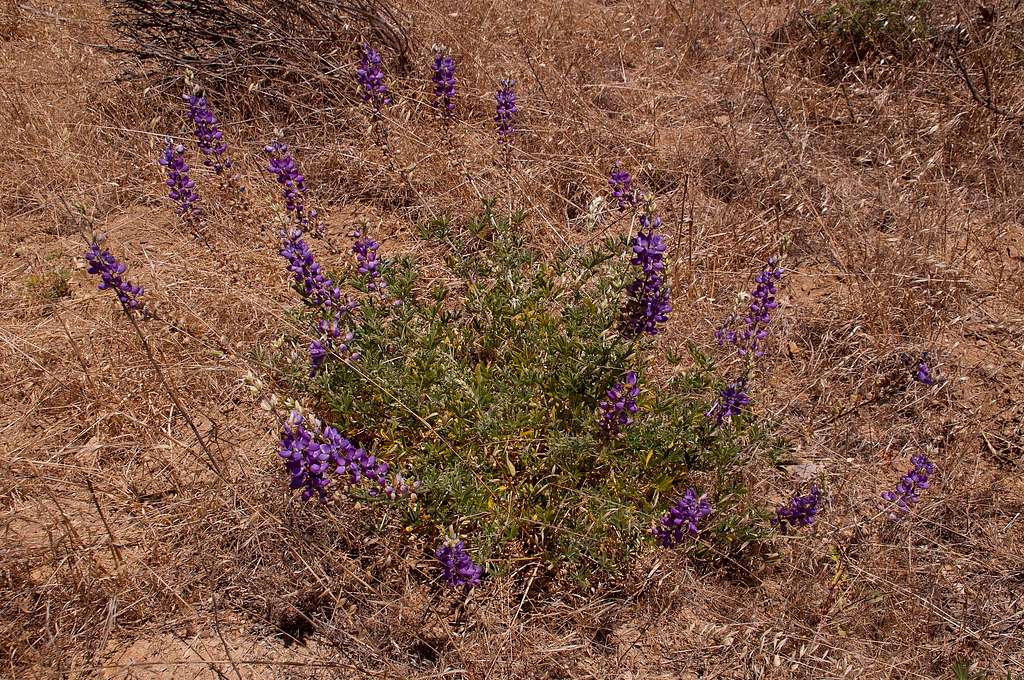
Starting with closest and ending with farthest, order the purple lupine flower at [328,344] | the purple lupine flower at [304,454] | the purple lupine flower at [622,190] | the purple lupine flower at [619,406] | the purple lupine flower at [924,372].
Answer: the purple lupine flower at [304,454] → the purple lupine flower at [619,406] → the purple lupine flower at [328,344] → the purple lupine flower at [924,372] → the purple lupine flower at [622,190]

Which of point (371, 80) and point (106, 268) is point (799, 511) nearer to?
point (106, 268)

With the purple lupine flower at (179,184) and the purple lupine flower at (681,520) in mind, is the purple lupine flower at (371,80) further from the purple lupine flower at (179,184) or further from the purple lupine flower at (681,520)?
the purple lupine flower at (681,520)

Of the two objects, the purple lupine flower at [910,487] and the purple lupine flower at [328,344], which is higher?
the purple lupine flower at [910,487]

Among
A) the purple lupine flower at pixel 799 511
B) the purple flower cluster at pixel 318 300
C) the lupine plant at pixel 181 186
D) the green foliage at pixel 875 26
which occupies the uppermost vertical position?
the green foliage at pixel 875 26

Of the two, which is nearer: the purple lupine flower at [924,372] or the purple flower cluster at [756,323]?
Answer: the purple flower cluster at [756,323]

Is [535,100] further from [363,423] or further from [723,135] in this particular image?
[363,423]

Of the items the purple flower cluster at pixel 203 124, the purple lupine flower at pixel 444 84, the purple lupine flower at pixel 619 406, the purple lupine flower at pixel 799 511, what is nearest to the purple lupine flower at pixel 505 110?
the purple lupine flower at pixel 444 84

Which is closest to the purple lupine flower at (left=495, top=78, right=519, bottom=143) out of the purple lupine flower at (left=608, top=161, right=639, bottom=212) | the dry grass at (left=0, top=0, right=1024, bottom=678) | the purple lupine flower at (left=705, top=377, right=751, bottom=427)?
the dry grass at (left=0, top=0, right=1024, bottom=678)
